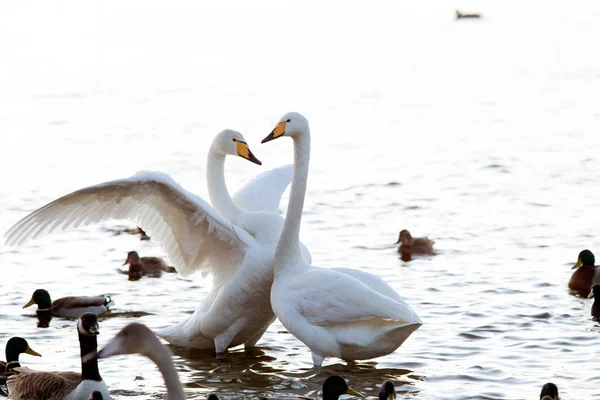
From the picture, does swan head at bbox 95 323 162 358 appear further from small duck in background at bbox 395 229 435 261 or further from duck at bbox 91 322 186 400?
small duck in background at bbox 395 229 435 261

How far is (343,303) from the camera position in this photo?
8.48m

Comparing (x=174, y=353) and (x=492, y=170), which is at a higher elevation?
(x=492, y=170)

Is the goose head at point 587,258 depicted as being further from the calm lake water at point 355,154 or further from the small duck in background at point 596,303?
the small duck in background at point 596,303

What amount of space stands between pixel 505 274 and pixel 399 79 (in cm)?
1227

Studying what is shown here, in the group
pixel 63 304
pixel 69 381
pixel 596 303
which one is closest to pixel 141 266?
pixel 63 304

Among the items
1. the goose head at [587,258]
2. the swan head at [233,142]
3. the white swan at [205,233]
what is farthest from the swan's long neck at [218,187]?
the goose head at [587,258]

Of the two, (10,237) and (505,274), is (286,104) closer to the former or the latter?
(505,274)

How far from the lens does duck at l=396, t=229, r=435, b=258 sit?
12.2m

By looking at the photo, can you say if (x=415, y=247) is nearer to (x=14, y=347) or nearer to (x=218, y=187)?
(x=218, y=187)

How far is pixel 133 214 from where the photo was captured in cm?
942

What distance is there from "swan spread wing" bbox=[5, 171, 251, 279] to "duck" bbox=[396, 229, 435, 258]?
3.12 meters

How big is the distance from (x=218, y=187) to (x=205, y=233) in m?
0.68

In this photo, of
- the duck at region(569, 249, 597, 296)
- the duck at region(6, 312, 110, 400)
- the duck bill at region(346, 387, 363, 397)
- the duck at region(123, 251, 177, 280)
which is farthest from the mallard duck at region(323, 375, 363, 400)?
the duck at region(123, 251, 177, 280)

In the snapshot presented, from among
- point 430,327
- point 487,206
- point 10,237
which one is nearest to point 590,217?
point 487,206
